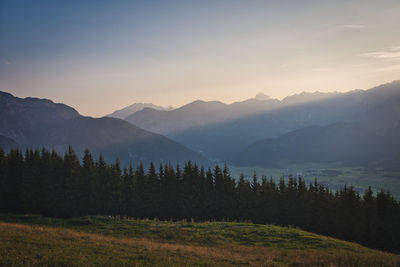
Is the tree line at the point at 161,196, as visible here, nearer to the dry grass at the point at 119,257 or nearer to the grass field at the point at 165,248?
the grass field at the point at 165,248

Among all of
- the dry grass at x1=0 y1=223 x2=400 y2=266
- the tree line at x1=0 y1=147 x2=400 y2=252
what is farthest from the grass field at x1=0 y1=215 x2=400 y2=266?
the tree line at x1=0 y1=147 x2=400 y2=252

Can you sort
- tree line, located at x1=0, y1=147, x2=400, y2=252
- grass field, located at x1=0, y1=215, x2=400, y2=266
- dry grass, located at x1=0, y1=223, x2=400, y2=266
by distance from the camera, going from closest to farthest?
dry grass, located at x1=0, y1=223, x2=400, y2=266
grass field, located at x1=0, y1=215, x2=400, y2=266
tree line, located at x1=0, y1=147, x2=400, y2=252

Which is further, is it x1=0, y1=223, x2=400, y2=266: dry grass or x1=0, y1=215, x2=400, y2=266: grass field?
x1=0, y1=215, x2=400, y2=266: grass field

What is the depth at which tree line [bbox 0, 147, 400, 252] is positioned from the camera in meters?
61.4

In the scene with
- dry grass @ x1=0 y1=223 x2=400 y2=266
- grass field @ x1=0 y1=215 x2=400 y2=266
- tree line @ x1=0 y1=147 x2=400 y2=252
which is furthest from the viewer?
tree line @ x1=0 y1=147 x2=400 y2=252

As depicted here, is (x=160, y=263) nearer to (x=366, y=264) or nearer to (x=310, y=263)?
(x=310, y=263)

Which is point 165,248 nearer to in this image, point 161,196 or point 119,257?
point 119,257

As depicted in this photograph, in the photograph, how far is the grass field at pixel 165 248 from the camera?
1736 centimetres

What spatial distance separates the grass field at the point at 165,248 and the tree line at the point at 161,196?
26.4 metres

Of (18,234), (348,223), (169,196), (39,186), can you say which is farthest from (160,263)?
(39,186)

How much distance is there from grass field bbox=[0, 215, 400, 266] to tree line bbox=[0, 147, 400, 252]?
2636 cm

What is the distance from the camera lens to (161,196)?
6806 centimetres

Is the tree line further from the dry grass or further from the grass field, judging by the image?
the dry grass

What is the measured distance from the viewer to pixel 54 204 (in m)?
63.0
